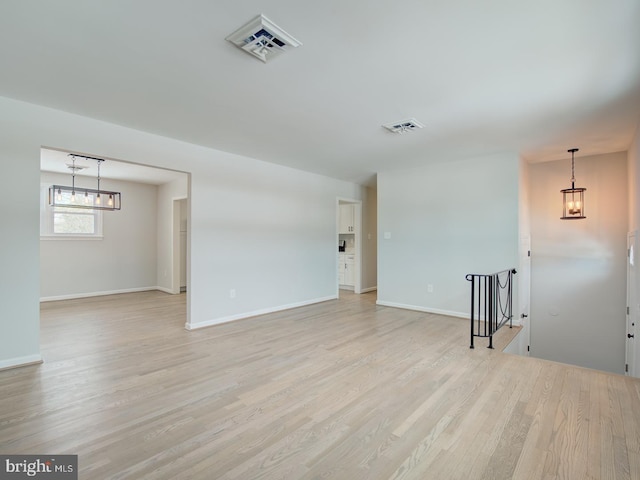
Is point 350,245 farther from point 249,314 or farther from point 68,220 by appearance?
point 68,220

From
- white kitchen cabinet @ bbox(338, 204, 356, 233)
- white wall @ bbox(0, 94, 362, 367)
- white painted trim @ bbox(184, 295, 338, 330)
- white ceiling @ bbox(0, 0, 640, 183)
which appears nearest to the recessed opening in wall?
white painted trim @ bbox(184, 295, 338, 330)

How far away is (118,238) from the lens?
24.8 ft

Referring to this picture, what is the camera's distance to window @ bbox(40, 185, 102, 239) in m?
6.58

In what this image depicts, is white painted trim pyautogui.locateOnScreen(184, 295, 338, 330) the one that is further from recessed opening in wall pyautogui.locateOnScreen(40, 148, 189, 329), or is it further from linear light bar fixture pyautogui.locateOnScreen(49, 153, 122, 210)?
linear light bar fixture pyautogui.locateOnScreen(49, 153, 122, 210)

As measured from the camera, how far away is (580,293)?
5191mm

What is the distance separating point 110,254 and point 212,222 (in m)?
4.31

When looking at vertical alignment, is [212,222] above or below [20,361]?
above

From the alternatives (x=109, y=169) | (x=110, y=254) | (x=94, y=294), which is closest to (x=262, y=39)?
(x=109, y=169)

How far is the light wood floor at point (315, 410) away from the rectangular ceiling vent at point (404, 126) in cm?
250

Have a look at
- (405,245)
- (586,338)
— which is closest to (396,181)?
(405,245)

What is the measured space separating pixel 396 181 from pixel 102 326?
206 inches

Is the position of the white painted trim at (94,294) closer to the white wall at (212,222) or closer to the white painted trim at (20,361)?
the white wall at (212,222)

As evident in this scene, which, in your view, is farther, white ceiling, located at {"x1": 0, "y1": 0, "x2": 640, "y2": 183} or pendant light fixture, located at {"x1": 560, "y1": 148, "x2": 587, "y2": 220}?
pendant light fixture, located at {"x1": 560, "y1": 148, "x2": 587, "y2": 220}

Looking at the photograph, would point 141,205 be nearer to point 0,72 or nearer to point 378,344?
point 0,72
